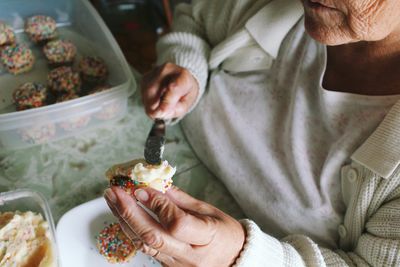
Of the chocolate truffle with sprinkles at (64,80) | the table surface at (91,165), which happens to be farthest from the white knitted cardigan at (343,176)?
the chocolate truffle with sprinkles at (64,80)

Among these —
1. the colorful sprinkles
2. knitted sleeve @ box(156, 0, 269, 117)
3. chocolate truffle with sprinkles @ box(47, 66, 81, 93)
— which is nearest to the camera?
the colorful sprinkles

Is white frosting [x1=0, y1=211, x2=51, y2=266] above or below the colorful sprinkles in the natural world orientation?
below

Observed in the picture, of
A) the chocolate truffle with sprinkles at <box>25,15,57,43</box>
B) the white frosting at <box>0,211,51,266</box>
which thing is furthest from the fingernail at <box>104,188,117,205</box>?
the chocolate truffle with sprinkles at <box>25,15,57,43</box>

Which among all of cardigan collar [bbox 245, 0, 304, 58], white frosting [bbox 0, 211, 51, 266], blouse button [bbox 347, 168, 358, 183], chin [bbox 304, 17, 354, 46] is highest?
chin [bbox 304, 17, 354, 46]

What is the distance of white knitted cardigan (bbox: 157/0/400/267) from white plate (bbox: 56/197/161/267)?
0.30m

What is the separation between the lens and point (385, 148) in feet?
2.30

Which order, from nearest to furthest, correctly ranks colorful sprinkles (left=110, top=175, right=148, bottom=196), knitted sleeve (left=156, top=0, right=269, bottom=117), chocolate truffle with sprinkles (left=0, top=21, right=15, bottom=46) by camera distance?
colorful sprinkles (left=110, top=175, right=148, bottom=196) → knitted sleeve (left=156, top=0, right=269, bottom=117) → chocolate truffle with sprinkles (left=0, top=21, right=15, bottom=46)

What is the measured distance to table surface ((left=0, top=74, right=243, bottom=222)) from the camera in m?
0.93

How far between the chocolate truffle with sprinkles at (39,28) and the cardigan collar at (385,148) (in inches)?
42.8

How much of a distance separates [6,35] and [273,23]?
90 centimetres

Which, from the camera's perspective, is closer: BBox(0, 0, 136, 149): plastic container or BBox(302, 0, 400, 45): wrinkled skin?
BBox(302, 0, 400, 45): wrinkled skin

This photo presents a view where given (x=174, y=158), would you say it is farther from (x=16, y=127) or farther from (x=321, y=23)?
(x=321, y=23)

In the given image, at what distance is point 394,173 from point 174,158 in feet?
1.80

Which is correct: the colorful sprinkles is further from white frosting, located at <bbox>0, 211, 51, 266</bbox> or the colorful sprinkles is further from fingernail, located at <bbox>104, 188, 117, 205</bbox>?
white frosting, located at <bbox>0, 211, 51, 266</bbox>
